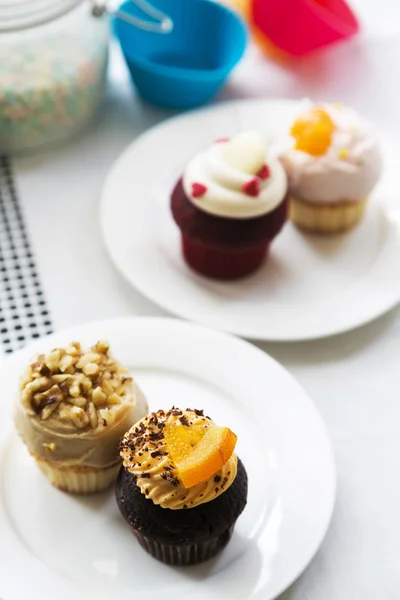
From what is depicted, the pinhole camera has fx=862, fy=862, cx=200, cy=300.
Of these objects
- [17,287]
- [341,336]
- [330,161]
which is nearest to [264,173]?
[330,161]

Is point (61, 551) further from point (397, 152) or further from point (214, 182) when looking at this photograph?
point (397, 152)

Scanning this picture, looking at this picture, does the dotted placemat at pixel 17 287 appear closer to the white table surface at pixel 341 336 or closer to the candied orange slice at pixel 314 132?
the white table surface at pixel 341 336

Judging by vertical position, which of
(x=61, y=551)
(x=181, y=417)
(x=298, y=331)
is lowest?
(x=61, y=551)

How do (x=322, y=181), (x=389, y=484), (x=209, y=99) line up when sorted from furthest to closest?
Answer: 1. (x=209, y=99)
2. (x=322, y=181)
3. (x=389, y=484)

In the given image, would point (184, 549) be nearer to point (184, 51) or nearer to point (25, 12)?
point (25, 12)

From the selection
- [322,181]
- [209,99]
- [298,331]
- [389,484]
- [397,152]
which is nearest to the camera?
[389,484]

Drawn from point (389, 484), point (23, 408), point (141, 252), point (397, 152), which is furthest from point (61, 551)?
point (397, 152)
